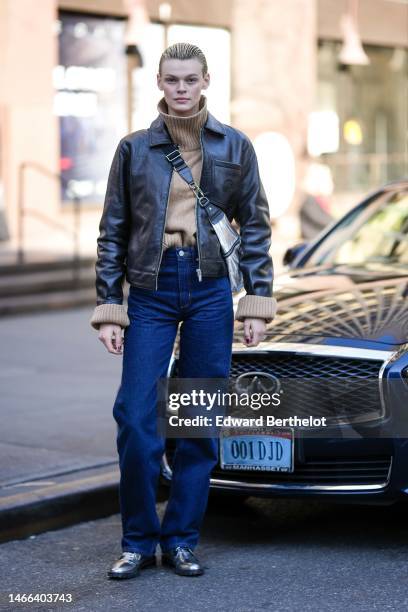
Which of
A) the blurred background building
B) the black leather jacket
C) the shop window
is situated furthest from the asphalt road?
the shop window

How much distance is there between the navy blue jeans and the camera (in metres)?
5.25

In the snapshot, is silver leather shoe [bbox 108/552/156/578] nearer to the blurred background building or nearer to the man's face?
the man's face

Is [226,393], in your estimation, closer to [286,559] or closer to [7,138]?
[286,559]

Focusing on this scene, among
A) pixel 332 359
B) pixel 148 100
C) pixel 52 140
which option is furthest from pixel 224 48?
pixel 332 359

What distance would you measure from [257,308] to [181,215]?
46 centimetres

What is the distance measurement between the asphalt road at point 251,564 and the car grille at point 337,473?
12.4 inches

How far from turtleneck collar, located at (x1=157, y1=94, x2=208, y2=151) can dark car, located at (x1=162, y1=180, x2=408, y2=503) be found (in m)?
0.97

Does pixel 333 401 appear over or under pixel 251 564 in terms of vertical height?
over

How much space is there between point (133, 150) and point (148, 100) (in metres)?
17.2

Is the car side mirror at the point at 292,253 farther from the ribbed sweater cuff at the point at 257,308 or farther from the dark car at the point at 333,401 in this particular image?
the ribbed sweater cuff at the point at 257,308

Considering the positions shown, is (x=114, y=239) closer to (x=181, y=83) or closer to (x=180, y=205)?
(x=180, y=205)

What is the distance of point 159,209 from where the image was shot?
5.21m

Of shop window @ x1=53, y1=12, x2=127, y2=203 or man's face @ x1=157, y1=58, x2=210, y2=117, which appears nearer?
man's face @ x1=157, y1=58, x2=210, y2=117

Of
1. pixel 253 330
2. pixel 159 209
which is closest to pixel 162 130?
pixel 159 209
